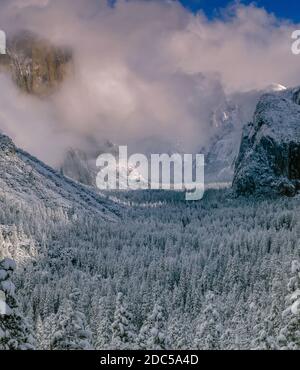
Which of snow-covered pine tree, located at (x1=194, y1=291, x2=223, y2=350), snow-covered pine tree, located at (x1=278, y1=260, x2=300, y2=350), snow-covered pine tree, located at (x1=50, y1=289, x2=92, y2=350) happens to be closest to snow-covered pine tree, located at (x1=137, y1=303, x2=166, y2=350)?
snow-covered pine tree, located at (x1=50, y1=289, x2=92, y2=350)

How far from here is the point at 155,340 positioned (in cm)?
3628

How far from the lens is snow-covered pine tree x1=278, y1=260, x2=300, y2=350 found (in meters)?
31.5

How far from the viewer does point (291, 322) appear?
105 ft

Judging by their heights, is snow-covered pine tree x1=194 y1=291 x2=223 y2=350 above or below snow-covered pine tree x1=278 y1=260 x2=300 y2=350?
below

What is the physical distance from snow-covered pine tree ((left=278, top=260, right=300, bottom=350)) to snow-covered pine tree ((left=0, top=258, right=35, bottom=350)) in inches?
484

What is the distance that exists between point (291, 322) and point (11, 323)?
537 inches

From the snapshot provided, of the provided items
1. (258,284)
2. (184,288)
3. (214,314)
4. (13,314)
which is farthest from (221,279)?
(13,314)

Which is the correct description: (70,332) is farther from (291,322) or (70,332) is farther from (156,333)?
(291,322)

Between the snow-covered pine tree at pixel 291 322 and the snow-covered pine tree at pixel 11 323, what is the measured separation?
12281mm

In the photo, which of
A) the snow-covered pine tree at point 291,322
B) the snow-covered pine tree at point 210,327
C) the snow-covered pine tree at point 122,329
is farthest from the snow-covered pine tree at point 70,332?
the snow-covered pine tree at point 291,322

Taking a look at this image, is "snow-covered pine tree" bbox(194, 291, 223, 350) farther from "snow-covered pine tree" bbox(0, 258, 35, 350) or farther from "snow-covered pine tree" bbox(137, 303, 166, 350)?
"snow-covered pine tree" bbox(0, 258, 35, 350)

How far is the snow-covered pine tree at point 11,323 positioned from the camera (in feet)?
90.6
